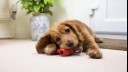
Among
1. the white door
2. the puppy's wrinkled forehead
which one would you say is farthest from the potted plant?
the puppy's wrinkled forehead

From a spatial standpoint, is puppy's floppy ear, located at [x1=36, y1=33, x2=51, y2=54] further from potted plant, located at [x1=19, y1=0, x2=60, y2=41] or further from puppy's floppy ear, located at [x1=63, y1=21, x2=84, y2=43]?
potted plant, located at [x1=19, y1=0, x2=60, y2=41]

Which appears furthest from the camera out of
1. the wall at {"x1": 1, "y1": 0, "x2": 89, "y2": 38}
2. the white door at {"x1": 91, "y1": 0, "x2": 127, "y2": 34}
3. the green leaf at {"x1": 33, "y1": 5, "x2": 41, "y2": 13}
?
the wall at {"x1": 1, "y1": 0, "x2": 89, "y2": 38}

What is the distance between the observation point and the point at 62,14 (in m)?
2.59

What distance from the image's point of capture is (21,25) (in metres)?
2.71

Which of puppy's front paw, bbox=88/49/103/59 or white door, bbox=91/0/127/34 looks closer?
puppy's front paw, bbox=88/49/103/59

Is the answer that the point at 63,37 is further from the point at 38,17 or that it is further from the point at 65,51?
the point at 38,17

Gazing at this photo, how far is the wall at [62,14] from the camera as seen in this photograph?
8.09 ft

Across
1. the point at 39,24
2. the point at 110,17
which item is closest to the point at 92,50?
the point at 110,17

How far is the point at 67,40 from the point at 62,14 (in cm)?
Answer: 131

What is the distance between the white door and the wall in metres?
0.12

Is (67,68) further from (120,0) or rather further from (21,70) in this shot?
(120,0)

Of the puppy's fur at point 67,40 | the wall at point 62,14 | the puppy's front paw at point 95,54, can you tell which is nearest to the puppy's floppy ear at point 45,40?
the puppy's fur at point 67,40

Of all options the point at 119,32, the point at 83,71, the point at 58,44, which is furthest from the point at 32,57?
the point at 119,32

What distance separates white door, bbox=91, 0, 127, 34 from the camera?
2.22 metres
